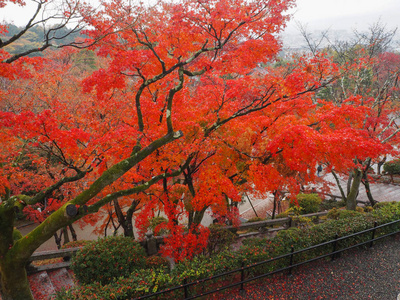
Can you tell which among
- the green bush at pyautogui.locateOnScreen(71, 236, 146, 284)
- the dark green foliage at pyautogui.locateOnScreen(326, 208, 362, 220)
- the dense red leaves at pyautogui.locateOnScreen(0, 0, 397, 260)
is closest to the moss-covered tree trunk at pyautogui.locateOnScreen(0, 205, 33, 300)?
the dense red leaves at pyautogui.locateOnScreen(0, 0, 397, 260)

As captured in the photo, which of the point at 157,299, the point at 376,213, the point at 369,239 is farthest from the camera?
the point at 376,213

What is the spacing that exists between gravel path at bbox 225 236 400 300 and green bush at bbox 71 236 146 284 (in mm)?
3945

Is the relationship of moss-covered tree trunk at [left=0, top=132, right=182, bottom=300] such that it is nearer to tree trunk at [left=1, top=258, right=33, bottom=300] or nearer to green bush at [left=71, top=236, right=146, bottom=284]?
tree trunk at [left=1, top=258, right=33, bottom=300]

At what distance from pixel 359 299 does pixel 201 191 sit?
19.7ft

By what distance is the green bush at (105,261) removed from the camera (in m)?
8.25

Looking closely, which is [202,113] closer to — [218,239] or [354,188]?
[218,239]

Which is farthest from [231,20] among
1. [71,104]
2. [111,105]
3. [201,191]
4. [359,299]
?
[71,104]

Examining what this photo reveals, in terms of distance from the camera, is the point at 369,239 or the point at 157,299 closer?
the point at 157,299

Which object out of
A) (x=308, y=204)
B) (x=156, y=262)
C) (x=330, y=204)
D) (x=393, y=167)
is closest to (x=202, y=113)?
(x=156, y=262)

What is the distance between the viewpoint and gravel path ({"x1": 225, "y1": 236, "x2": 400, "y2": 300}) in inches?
272

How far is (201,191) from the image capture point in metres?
9.49

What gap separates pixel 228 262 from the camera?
732cm

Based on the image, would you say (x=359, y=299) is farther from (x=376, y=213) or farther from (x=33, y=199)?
(x=33, y=199)

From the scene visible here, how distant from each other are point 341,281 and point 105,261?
8046 millimetres
